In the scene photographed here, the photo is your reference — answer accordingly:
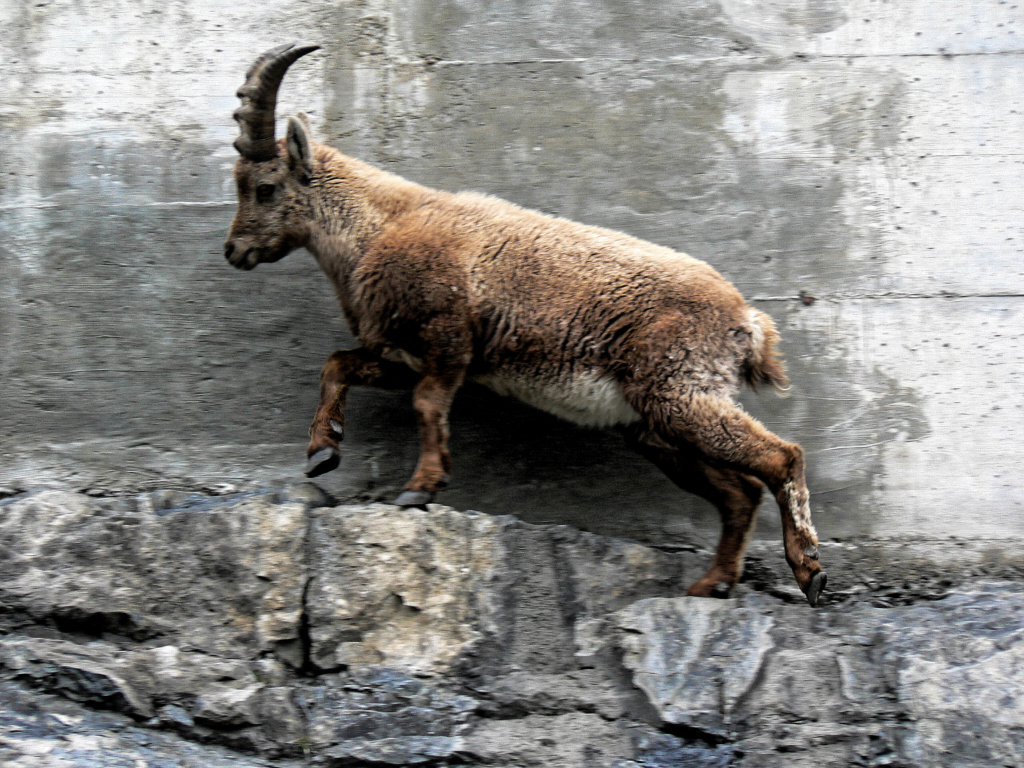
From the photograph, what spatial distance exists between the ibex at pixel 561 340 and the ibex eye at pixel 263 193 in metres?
0.28

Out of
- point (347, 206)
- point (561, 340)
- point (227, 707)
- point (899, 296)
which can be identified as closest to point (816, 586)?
point (561, 340)

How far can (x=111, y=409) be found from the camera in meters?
6.08

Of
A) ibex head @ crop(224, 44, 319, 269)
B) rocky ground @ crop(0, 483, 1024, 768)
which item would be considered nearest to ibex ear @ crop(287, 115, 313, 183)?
ibex head @ crop(224, 44, 319, 269)

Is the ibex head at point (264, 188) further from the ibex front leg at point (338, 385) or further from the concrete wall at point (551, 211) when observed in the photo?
the ibex front leg at point (338, 385)

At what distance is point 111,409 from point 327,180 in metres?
1.87

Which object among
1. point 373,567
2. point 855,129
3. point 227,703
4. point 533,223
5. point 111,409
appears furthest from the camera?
point 855,129

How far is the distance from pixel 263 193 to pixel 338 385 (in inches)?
49.7

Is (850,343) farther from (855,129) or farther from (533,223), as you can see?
(533,223)

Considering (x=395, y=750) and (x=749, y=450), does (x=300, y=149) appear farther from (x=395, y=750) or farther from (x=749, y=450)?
(x=395, y=750)

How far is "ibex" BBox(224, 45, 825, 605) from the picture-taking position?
16.8 ft

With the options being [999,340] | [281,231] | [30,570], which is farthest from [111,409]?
[999,340]

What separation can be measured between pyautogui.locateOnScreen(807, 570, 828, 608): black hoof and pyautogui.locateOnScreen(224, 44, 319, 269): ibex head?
3.33 metres

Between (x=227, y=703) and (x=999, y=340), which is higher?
(x=999, y=340)

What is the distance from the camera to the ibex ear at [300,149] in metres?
5.71
